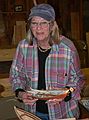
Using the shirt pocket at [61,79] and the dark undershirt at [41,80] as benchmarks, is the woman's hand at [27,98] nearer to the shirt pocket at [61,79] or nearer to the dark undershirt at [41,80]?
the dark undershirt at [41,80]

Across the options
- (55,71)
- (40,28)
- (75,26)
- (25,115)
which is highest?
(40,28)

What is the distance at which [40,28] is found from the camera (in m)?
1.86

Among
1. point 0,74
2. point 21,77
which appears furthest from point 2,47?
point 21,77

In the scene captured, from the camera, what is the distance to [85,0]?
522 centimetres

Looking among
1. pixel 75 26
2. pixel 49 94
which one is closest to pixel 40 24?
pixel 49 94

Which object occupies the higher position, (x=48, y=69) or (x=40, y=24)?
(x=40, y=24)

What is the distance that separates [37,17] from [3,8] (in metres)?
3.14

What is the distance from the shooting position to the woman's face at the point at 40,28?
186 centimetres

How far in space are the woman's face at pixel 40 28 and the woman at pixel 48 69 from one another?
0.02 metres

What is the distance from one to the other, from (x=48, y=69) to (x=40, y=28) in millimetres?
283

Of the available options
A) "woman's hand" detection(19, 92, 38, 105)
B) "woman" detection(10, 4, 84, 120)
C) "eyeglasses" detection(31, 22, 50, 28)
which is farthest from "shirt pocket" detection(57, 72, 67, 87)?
"eyeglasses" detection(31, 22, 50, 28)

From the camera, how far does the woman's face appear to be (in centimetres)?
186

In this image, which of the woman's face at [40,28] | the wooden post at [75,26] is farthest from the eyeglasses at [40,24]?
the wooden post at [75,26]

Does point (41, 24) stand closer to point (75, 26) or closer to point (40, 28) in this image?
point (40, 28)
